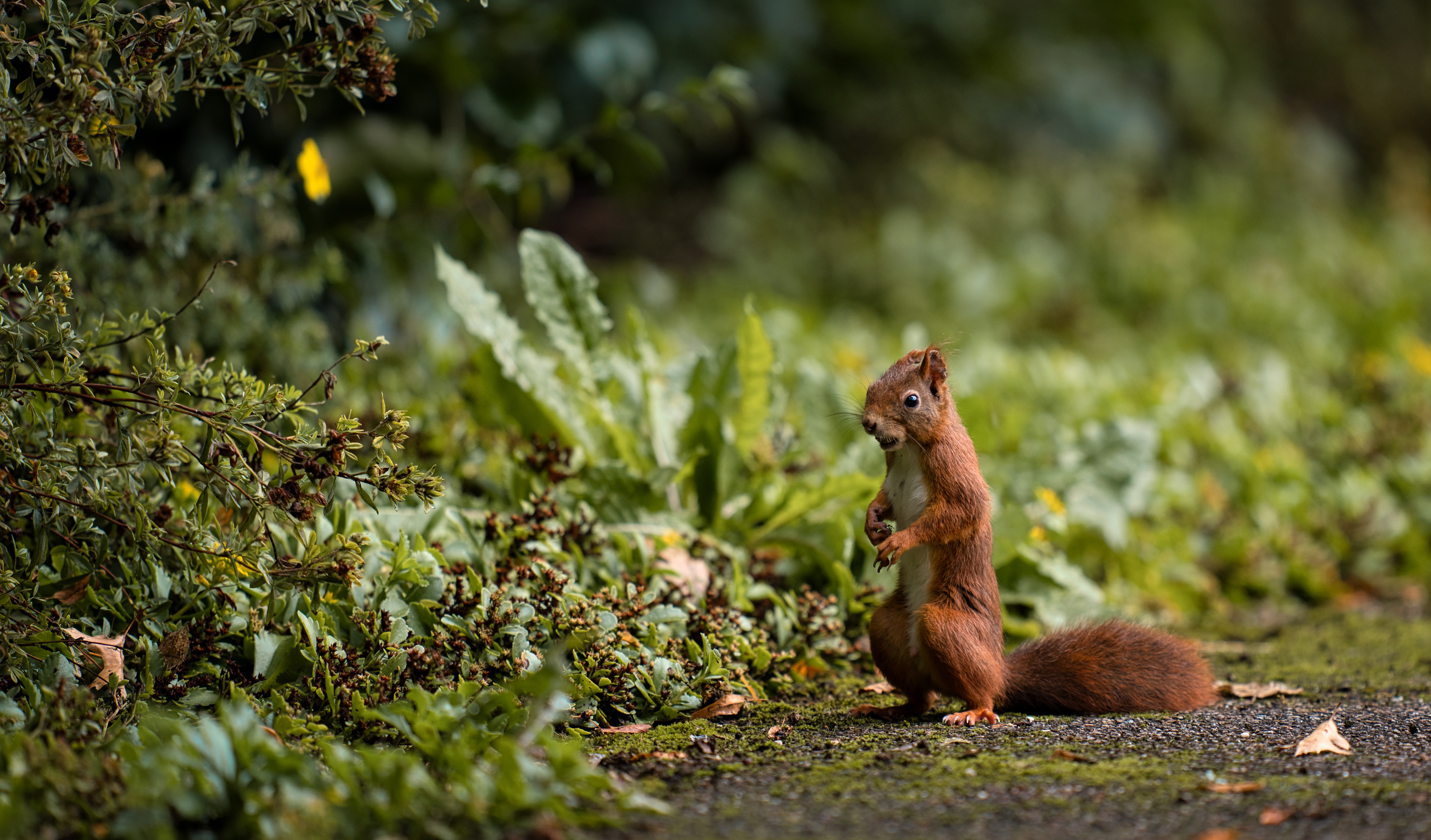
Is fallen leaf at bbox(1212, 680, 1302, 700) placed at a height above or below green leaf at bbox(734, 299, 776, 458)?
below

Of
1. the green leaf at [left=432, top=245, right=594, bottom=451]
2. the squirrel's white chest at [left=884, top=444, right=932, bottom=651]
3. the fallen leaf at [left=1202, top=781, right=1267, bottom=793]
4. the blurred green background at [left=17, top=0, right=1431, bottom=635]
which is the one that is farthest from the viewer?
the blurred green background at [left=17, top=0, right=1431, bottom=635]

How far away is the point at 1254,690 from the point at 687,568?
164 centimetres

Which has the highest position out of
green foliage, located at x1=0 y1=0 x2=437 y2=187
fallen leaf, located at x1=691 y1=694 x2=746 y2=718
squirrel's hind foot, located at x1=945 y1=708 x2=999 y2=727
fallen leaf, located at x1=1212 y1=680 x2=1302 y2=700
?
green foliage, located at x1=0 y1=0 x2=437 y2=187

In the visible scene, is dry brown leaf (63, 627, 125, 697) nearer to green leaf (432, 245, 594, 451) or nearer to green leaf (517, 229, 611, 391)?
green leaf (432, 245, 594, 451)

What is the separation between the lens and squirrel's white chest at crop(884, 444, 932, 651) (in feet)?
9.41

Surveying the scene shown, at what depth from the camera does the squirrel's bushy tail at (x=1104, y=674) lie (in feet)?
9.78

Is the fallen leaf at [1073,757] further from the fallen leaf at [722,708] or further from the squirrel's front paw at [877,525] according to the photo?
the fallen leaf at [722,708]

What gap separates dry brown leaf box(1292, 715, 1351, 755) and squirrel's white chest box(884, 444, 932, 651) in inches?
34.0

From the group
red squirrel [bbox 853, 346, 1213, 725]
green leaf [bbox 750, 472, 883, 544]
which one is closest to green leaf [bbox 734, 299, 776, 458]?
green leaf [bbox 750, 472, 883, 544]

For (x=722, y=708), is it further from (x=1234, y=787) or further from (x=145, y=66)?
(x=145, y=66)

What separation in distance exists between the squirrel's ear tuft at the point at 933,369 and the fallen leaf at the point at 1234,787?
1039 millimetres

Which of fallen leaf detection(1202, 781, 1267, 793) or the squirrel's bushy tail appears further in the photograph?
the squirrel's bushy tail

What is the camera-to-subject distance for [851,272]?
8617 mm

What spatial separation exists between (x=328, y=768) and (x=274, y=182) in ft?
7.43
